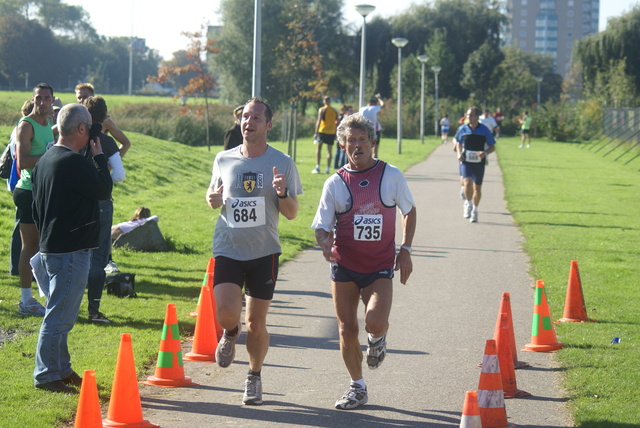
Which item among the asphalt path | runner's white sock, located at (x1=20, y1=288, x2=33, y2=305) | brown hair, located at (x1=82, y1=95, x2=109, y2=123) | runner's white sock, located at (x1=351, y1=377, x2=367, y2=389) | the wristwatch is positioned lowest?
the asphalt path

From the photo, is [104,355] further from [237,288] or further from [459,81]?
[459,81]

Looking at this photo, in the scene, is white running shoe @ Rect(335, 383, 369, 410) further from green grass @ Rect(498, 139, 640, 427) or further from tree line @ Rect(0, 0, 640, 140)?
tree line @ Rect(0, 0, 640, 140)

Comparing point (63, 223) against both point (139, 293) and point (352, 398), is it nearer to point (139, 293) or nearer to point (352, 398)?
point (352, 398)

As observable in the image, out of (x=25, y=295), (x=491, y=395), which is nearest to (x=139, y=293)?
(x=25, y=295)

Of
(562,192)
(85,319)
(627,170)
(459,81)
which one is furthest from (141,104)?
(85,319)

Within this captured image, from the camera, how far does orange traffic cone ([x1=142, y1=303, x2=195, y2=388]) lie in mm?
6551

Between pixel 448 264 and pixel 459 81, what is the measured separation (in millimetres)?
68421

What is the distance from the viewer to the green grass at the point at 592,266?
21.4 feet

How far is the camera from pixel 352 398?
6.07 m

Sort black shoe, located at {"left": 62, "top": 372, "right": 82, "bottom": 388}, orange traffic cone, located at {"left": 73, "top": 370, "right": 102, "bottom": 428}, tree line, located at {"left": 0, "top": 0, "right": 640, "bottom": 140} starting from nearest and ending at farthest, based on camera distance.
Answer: orange traffic cone, located at {"left": 73, "top": 370, "right": 102, "bottom": 428}, black shoe, located at {"left": 62, "top": 372, "right": 82, "bottom": 388}, tree line, located at {"left": 0, "top": 0, "right": 640, "bottom": 140}

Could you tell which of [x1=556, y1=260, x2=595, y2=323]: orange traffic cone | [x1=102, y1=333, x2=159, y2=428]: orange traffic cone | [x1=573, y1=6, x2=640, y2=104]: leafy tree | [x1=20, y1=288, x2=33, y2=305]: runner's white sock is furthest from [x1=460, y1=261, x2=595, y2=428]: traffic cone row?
[x1=573, y1=6, x2=640, y2=104]: leafy tree

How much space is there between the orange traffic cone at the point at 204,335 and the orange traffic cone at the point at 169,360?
79 cm

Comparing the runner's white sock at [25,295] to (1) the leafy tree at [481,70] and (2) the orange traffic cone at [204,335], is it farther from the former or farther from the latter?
(1) the leafy tree at [481,70]

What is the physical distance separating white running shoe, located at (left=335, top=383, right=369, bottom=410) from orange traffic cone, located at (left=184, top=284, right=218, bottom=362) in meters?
1.61
